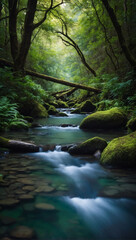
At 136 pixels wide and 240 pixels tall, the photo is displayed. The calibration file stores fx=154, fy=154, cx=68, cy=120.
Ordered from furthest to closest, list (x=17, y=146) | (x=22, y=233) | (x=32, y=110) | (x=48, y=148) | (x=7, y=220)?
(x=32, y=110)
(x=48, y=148)
(x=17, y=146)
(x=7, y=220)
(x=22, y=233)

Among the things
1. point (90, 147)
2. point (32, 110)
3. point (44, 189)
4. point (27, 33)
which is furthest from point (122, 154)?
point (27, 33)

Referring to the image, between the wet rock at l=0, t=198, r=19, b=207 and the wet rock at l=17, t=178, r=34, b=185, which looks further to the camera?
the wet rock at l=17, t=178, r=34, b=185

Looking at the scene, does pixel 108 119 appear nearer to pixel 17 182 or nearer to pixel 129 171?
pixel 129 171

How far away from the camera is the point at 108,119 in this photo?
6.58 meters

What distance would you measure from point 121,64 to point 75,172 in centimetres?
1099

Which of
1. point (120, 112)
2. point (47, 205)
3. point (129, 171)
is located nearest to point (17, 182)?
point (47, 205)

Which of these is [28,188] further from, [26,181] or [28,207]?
[28,207]

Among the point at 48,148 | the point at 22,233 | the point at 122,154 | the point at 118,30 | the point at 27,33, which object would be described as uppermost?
the point at 27,33

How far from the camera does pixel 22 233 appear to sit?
4.31 feet

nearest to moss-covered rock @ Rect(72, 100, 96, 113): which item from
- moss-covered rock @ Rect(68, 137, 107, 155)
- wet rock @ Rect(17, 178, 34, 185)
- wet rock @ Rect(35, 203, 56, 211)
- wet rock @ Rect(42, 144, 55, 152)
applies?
wet rock @ Rect(42, 144, 55, 152)

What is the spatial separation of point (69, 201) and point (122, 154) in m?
1.40

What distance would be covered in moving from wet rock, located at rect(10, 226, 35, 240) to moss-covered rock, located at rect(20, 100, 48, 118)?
28.3 feet

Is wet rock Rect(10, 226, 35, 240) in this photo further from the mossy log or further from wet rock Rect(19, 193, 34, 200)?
the mossy log

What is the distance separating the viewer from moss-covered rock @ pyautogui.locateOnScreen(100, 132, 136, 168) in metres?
2.74
